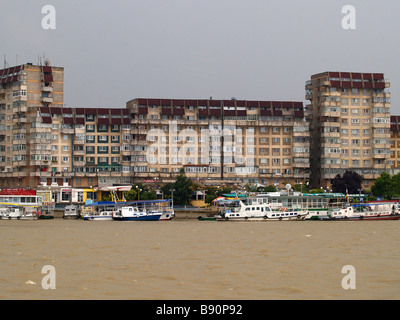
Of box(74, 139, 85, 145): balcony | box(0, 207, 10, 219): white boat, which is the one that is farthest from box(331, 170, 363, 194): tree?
box(0, 207, 10, 219): white boat

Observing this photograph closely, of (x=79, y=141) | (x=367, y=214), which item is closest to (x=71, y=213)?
(x=79, y=141)

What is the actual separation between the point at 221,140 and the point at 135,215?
149ft

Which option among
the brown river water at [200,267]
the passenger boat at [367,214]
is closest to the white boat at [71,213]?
the passenger boat at [367,214]

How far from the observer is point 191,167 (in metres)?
138

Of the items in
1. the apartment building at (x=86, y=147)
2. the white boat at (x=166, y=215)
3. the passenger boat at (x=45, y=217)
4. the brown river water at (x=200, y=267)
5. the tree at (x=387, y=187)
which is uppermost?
the apartment building at (x=86, y=147)

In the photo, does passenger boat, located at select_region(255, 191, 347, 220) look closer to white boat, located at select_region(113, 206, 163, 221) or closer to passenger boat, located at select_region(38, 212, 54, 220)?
white boat, located at select_region(113, 206, 163, 221)

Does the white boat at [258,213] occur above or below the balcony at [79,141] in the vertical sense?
below

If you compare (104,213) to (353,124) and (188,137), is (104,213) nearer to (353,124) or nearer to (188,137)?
(188,137)

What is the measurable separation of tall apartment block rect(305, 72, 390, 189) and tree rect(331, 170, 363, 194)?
7.04m

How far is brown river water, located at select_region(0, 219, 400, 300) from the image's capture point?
28.9 meters

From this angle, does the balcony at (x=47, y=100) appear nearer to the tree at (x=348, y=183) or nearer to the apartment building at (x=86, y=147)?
the apartment building at (x=86, y=147)

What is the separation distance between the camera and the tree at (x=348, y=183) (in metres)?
131

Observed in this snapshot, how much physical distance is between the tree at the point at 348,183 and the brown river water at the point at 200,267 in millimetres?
75016

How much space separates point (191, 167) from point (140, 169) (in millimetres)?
10006
